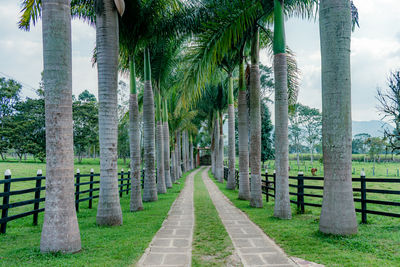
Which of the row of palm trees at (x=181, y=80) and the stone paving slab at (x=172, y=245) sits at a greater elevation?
the row of palm trees at (x=181, y=80)

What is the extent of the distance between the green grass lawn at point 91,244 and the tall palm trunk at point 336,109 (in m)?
3.82

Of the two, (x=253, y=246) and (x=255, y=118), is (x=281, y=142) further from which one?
(x=253, y=246)

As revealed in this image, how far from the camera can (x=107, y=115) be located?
7.10m

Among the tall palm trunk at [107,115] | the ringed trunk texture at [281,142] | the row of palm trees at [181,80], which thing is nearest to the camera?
the row of palm trees at [181,80]

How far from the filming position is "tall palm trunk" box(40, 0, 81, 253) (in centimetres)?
468

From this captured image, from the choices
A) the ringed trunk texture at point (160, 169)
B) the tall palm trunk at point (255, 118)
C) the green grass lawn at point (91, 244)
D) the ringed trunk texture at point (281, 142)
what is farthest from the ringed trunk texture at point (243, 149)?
the green grass lawn at point (91, 244)

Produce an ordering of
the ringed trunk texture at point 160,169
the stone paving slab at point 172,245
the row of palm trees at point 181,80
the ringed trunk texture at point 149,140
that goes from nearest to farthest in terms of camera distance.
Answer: the stone paving slab at point 172,245 → the row of palm trees at point 181,80 → the ringed trunk texture at point 149,140 → the ringed trunk texture at point 160,169

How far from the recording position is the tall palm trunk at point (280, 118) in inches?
305

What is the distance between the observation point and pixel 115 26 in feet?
24.4

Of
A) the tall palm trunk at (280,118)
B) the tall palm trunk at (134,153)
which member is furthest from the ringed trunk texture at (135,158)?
the tall palm trunk at (280,118)

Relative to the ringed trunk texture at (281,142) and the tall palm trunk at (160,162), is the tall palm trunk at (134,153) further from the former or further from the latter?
the tall palm trunk at (160,162)

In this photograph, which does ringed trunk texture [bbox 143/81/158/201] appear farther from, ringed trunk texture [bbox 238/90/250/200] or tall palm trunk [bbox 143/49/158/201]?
ringed trunk texture [bbox 238/90/250/200]

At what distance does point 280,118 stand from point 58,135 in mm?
5753

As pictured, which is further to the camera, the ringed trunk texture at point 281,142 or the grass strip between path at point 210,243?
the ringed trunk texture at point 281,142
